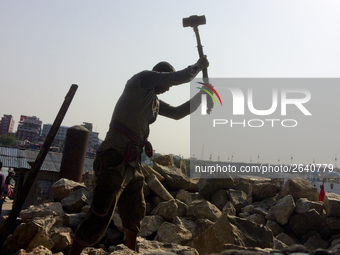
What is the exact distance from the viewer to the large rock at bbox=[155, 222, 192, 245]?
4.23m

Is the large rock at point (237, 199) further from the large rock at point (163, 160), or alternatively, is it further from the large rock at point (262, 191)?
the large rock at point (163, 160)

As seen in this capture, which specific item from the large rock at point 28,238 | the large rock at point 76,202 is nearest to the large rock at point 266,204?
the large rock at point 76,202

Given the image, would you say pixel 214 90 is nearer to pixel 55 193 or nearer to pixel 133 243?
pixel 133 243

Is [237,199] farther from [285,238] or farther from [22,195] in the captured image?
[22,195]

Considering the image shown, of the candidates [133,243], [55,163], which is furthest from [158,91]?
[55,163]

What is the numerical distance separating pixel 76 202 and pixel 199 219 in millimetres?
1945

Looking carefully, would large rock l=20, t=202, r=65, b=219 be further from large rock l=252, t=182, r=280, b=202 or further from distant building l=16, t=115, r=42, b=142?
distant building l=16, t=115, r=42, b=142

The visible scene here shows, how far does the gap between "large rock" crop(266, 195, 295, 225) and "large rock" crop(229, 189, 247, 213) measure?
0.65 metres

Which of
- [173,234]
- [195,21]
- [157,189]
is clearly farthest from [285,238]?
[195,21]

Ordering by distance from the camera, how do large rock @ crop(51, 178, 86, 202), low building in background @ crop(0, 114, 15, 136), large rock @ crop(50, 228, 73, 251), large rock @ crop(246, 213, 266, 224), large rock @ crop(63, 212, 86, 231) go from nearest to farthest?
large rock @ crop(50, 228, 73, 251), large rock @ crop(63, 212, 86, 231), large rock @ crop(246, 213, 266, 224), large rock @ crop(51, 178, 86, 202), low building in background @ crop(0, 114, 15, 136)

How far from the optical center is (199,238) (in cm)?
356

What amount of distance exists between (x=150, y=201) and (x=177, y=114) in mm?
2354

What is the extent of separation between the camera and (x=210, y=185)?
6.09 meters

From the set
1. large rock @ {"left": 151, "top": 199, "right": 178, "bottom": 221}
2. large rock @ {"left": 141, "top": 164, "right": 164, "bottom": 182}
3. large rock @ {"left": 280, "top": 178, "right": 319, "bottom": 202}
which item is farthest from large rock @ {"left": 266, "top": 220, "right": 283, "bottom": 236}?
large rock @ {"left": 141, "top": 164, "right": 164, "bottom": 182}
